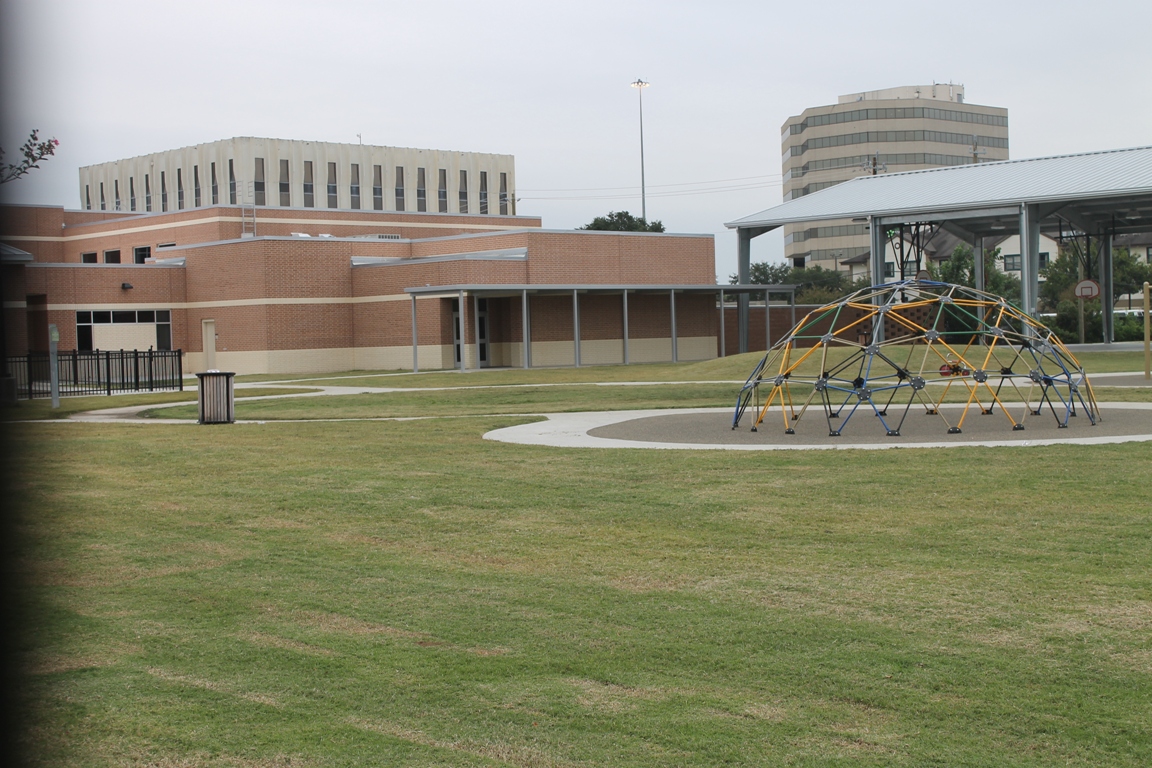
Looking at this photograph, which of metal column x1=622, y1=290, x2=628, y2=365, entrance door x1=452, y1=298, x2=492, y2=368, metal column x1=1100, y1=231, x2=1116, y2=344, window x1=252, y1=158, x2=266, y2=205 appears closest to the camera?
metal column x1=622, y1=290, x2=628, y2=365

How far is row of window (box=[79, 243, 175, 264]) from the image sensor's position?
6338cm

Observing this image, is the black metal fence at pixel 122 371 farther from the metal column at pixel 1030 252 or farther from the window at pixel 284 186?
the window at pixel 284 186

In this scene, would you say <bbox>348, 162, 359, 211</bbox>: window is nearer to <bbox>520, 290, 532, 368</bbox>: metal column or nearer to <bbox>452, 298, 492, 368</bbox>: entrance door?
<bbox>452, 298, 492, 368</bbox>: entrance door

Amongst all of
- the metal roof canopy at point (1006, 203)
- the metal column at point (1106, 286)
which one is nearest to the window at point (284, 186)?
the metal roof canopy at point (1006, 203)

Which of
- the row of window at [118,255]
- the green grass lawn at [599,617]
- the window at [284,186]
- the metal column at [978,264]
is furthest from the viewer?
the window at [284,186]

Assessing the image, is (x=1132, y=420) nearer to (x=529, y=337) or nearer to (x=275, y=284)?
(x=529, y=337)

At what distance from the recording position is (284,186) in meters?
82.9

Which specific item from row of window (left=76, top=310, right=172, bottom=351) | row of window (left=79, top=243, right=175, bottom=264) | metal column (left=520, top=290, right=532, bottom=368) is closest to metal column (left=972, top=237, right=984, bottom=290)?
metal column (left=520, top=290, right=532, bottom=368)

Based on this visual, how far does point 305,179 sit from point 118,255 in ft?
68.6

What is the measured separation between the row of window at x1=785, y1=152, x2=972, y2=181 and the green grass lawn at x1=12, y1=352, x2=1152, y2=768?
137 meters

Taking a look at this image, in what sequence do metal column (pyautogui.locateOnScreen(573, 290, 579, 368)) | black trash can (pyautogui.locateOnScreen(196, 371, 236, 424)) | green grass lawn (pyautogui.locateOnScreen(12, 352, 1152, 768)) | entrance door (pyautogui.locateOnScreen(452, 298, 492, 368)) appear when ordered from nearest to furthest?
green grass lawn (pyautogui.locateOnScreen(12, 352, 1152, 768))
black trash can (pyautogui.locateOnScreen(196, 371, 236, 424))
metal column (pyautogui.locateOnScreen(573, 290, 579, 368))
entrance door (pyautogui.locateOnScreen(452, 298, 492, 368))

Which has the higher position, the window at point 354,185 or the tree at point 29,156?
the window at point 354,185

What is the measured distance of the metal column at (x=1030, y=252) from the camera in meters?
Result: 41.0

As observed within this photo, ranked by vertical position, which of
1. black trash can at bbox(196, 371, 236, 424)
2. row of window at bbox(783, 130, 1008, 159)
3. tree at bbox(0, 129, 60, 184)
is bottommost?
black trash can at bbox(196, 371, 236, 424)
